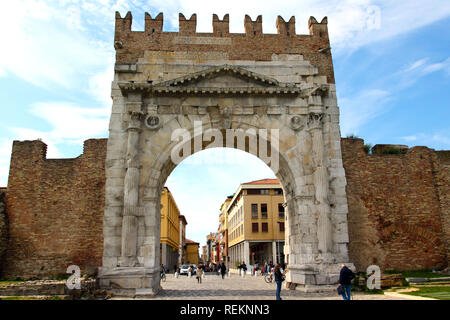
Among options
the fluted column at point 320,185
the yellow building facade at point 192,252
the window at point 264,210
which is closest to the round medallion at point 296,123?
the fluted column at point 320,185

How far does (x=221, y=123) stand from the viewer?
13.5 metres

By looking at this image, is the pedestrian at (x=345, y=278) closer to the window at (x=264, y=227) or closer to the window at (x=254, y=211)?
the window at (x=264, y=227)

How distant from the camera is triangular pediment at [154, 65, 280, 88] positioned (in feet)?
44.1

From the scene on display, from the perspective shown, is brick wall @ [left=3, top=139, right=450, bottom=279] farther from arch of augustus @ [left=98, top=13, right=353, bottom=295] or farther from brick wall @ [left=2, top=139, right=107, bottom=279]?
arch of augustus @ [left=98, top=13, right=353, bottom=295]

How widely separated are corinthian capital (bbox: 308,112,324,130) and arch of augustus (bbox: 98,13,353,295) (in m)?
0.04

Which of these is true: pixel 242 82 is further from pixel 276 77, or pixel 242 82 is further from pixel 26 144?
pixel 26 144

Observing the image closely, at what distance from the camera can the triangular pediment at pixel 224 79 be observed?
44.1 feet

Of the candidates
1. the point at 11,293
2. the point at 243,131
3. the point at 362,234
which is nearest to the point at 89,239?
the point at 11,293

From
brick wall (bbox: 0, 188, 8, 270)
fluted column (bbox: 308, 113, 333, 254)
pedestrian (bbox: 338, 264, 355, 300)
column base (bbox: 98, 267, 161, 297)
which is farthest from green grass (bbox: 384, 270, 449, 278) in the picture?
brick wall (bbox: 0, 188, 8, 270)

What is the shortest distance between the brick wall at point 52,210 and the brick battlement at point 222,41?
414cm

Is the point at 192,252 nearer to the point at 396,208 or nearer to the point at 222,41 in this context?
the point at 396,208

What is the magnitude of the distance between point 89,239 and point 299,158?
825cm

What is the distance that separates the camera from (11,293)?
9711mm

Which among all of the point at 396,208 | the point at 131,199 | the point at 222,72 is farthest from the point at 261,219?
the point at 131,199
